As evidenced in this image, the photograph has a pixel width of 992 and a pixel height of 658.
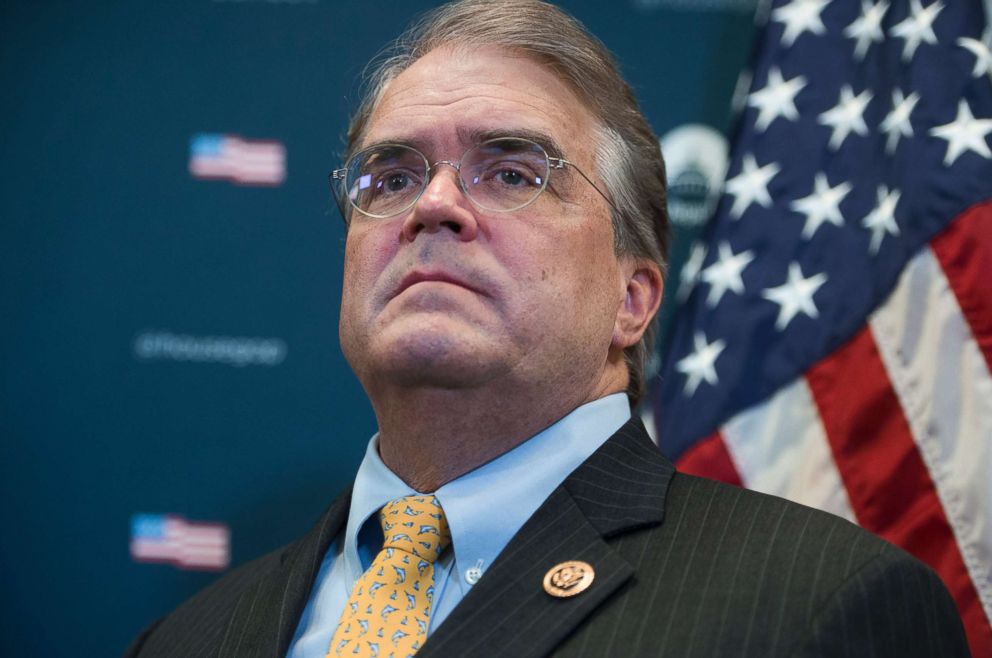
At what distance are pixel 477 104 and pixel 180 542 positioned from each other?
1.50 meters

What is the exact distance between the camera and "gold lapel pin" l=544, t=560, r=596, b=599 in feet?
4.39

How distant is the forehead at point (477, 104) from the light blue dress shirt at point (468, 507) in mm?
463

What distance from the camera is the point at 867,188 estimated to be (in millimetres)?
2221

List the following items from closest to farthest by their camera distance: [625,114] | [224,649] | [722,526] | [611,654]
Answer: [611,654], [722,526], [224,649], [625,114]

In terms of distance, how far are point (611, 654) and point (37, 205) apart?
2.15 meters

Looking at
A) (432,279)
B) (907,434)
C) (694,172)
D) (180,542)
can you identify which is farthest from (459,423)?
(180,542)

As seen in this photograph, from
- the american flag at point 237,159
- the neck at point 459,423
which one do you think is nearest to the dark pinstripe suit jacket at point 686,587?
the neck at point 459,423

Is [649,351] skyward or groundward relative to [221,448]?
skyward

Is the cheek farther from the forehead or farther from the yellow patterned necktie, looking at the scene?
the yellow patterned necktie

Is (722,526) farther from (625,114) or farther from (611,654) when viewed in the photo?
(625,114)

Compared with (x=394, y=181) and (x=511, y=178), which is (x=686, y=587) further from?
(x=394, y=181)

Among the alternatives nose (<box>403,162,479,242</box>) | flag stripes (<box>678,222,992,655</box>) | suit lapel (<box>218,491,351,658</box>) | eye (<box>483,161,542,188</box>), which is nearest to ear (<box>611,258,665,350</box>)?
eye (<box>483,161,542,188</box>)

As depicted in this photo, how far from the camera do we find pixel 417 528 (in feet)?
5.06

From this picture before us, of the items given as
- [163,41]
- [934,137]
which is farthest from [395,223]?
[163,41]
